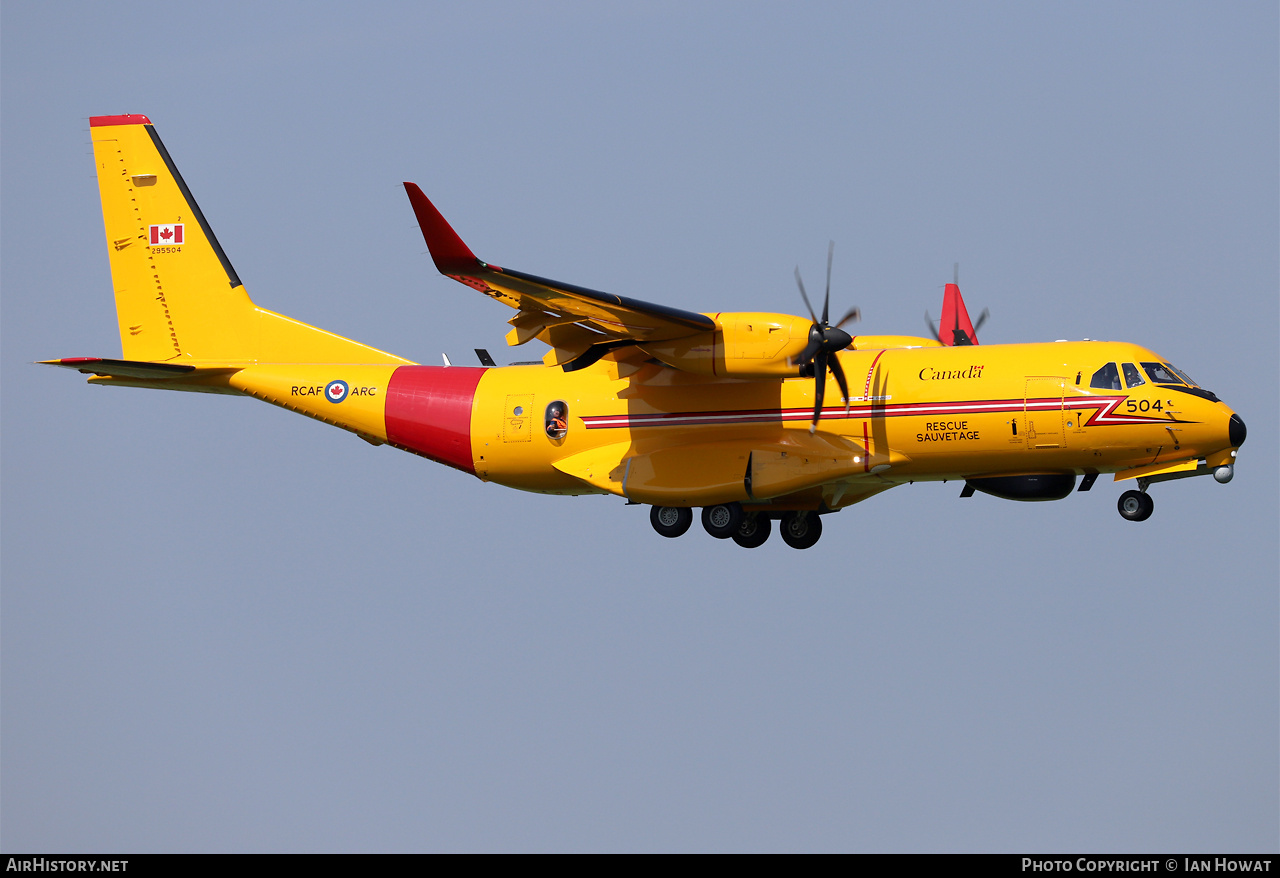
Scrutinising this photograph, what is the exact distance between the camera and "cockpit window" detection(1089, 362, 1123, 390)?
22.6m

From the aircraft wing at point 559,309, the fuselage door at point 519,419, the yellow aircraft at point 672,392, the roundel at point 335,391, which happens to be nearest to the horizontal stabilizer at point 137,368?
the yellow aircraft at point 672,392

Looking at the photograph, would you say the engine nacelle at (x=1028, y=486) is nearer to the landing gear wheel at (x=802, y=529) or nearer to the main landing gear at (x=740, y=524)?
the landing gear wheel at (x=802, y=529)

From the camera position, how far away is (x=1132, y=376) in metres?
22.6

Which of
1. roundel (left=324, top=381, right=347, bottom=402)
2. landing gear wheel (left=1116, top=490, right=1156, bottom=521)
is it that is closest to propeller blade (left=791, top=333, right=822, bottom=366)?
landing gear wheel (left=1116, top=490, right=1156, bottom=521)

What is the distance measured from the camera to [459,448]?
2541cm

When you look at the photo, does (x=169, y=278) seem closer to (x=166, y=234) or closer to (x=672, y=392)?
(x=166, y=234)

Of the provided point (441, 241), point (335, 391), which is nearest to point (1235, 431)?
point (441, 241)

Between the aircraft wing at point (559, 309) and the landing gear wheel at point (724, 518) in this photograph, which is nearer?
the aircraft wing at point (559, 309)

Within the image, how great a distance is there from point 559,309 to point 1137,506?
30.0 feet

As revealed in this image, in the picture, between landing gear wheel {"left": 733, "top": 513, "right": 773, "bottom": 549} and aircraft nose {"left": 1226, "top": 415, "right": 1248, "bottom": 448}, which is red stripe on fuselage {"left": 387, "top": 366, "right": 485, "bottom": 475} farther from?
aircraft nose {"left": 1226, "top": 415, "right": 1248, "bottom": 448}

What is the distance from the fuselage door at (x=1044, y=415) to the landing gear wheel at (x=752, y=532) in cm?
499

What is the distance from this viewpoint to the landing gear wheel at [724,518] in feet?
79.8

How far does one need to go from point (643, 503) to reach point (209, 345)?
8.42 meters
